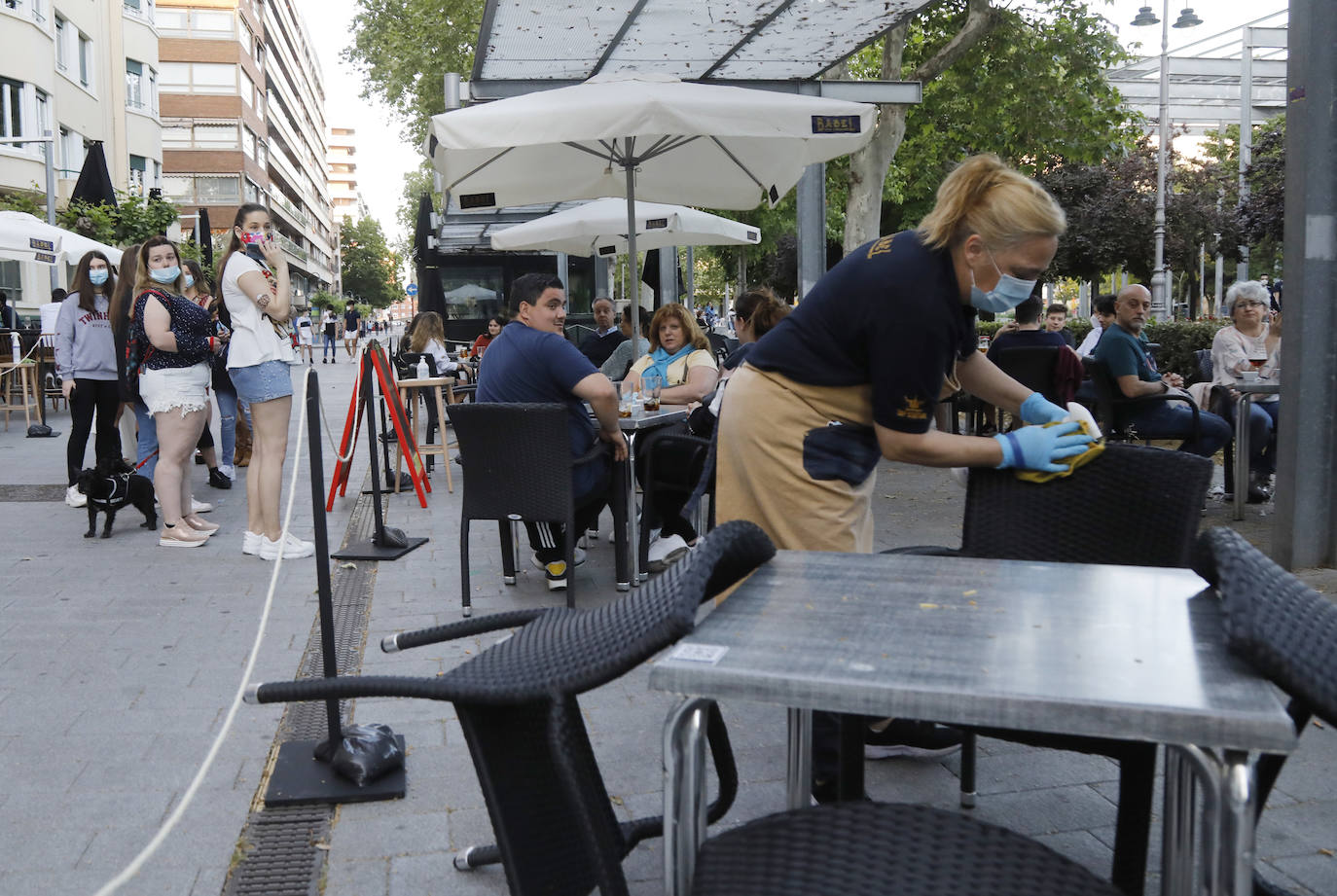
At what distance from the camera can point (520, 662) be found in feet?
5.90

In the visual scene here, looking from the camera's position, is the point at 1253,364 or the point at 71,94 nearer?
the point at 1253,364

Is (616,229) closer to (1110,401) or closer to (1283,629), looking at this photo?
(1110,401)

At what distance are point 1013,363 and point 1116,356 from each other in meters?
0.65

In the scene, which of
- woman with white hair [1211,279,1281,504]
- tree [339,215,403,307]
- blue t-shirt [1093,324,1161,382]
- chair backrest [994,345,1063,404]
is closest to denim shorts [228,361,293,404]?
chair backrest [994,345,1063,404]

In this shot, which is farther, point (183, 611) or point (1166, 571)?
point (183, 611)

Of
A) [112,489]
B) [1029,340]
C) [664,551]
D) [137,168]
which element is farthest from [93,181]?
[137,168]

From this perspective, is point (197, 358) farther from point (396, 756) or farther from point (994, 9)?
point (994, 9)

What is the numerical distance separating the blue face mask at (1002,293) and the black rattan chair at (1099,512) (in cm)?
44

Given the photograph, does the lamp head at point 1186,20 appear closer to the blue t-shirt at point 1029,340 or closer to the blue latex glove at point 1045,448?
the blue t-shirt at point 1029,340

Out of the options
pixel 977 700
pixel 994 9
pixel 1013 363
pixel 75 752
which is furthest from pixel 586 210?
pixel 977 700

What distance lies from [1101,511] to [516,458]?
3.01 meters

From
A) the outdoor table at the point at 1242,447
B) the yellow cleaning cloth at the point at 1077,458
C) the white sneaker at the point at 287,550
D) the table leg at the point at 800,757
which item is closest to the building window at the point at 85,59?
the white sneaker at the point at 287,550

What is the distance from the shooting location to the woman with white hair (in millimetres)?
8008

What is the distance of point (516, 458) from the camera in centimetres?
535
